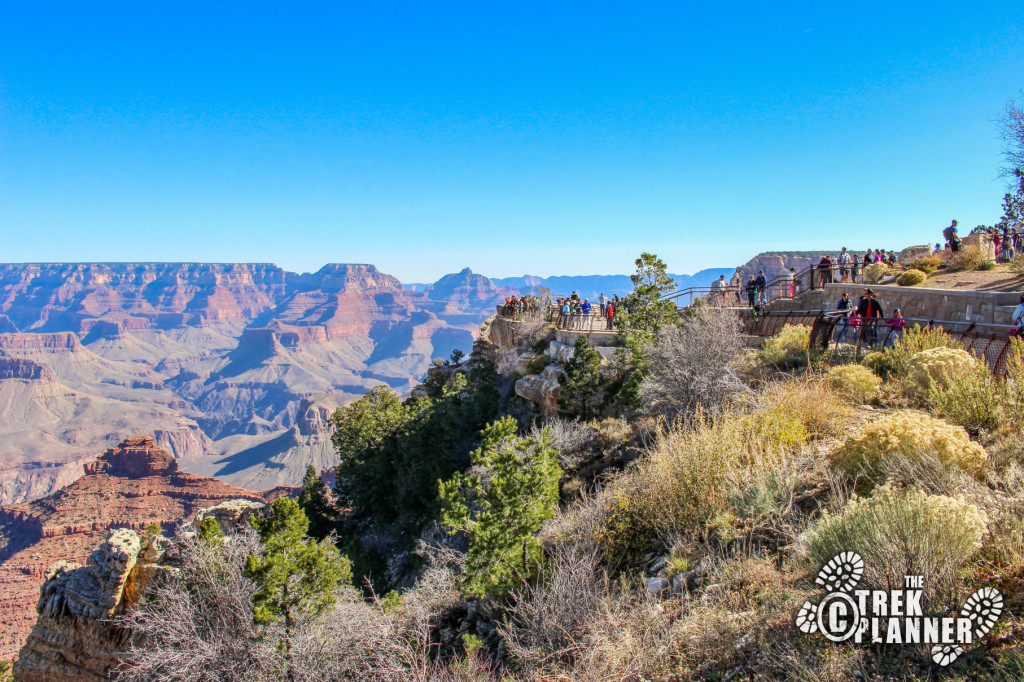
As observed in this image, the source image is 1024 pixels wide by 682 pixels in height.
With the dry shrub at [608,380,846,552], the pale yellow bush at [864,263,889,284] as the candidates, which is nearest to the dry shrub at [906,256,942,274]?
the pale yellow bush at [864,263,889,284]

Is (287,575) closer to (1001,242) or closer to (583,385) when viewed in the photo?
(583,385)

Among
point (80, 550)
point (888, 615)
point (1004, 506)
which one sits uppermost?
point (1004, 506)

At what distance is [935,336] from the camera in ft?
31.1

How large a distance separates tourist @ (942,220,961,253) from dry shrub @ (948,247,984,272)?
1.03 m

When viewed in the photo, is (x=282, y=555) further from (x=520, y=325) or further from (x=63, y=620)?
(x=520, y=325)

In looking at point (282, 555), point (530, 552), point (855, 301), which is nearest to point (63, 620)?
→ point (282, 555)

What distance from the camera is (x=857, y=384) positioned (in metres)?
9.07

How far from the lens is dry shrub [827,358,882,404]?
29.3ft

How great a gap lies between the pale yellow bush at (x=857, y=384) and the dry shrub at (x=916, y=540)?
593cm

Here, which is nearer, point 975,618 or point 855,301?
point 975,618

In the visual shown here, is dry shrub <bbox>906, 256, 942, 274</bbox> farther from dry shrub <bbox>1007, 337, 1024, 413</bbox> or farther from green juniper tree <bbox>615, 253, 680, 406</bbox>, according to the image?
dry shrub <bbox>1007, 337, 1024, 413</bbox>

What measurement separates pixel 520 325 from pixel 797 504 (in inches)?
945

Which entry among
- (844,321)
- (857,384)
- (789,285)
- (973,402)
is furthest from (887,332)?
(789,285)

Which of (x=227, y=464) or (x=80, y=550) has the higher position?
(x=80, y=550)
